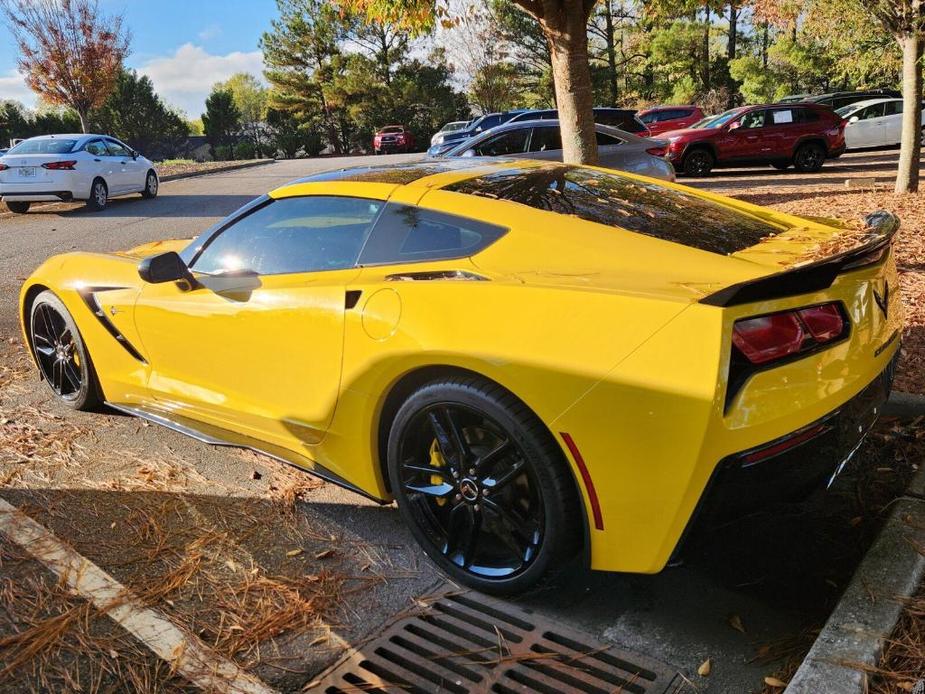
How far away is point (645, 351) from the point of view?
7.12ft

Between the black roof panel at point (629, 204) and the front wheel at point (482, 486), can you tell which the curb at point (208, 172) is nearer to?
the black roof panel at point (629, 204)

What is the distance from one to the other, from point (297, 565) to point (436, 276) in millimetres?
1203

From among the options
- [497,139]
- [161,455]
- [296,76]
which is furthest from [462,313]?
[296,76]

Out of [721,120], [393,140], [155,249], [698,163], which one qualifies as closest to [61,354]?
[155,249]

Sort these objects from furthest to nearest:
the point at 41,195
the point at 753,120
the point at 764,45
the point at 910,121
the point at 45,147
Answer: the point at 764,45, the point at 753,120, the point at 45,147, the point at 41,195, the point at 910,121

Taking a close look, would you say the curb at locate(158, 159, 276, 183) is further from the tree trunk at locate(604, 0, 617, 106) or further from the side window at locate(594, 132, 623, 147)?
the tree trunk at locate(604, 0, 617, 106)

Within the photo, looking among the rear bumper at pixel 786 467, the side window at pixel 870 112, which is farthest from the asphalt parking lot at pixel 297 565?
the side window at pixel 870 112

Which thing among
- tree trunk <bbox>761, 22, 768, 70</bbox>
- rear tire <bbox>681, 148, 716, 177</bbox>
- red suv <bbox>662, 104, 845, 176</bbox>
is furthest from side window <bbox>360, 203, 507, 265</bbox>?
tree trunk <bbox>761, 22, 768, 70</bbox>

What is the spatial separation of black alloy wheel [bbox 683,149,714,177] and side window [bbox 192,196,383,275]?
1412 centimetres

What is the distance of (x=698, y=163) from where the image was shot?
16172 mm

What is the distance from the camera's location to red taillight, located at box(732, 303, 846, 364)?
6.97ft

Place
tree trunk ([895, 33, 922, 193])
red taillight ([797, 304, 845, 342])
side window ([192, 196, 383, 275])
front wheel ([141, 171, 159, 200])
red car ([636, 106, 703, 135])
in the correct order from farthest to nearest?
red car ([636, 106, 703, 135])
front wheel ([141, 171, 159, 200])
tree trunk ([895, 33, 922, 193])
side window ([192, 196, 383, 275])
red taillight ([797, 304, 845, 342])

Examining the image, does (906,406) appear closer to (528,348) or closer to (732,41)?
(528,348)

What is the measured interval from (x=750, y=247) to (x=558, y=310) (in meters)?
0.78
